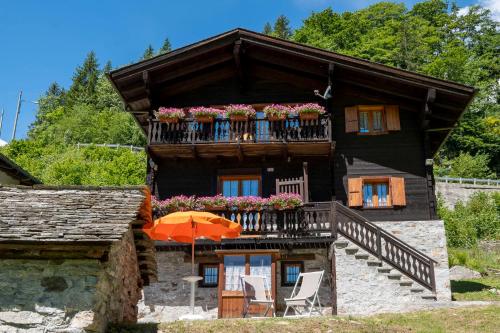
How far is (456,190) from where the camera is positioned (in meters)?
34.1

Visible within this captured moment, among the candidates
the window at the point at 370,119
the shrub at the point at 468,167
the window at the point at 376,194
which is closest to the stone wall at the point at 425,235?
the window at the point at 376,194

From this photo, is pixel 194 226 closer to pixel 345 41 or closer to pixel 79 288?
pixel 79 288

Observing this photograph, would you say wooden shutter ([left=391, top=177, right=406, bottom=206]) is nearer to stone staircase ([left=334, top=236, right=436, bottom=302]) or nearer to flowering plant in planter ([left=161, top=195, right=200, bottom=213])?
stone staircase ([left=334, top=236, right=436, bottom=302])

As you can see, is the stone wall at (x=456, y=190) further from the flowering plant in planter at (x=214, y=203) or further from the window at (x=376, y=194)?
the flowering plant in planter at (x=214, y=203)

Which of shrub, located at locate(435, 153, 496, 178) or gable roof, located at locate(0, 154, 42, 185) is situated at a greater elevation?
shrub, located at locate(435, 153, 496, 178)

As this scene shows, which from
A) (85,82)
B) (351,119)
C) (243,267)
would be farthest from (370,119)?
(85,82)

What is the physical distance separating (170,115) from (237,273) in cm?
553

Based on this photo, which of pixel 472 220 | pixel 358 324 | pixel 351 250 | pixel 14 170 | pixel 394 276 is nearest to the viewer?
pixel 358 324

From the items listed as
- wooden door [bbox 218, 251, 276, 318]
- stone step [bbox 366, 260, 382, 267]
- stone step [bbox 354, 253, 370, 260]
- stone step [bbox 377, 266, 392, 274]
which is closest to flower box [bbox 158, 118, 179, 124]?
wooden door [bbox 218, 251, 276, 318]

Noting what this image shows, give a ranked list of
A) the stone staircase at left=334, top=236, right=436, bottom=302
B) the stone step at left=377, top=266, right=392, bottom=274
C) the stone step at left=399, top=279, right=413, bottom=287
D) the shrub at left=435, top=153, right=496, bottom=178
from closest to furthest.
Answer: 1. the stone staircase at left=334, top=236, right=436, bottom=302
2. the stone step at left=399, top=279, right=413, bottom=287
3. the stone step at left=377, top=266, right=392, bottom=274
4. the shrub at left=435, top=153, right=496, bottom=178

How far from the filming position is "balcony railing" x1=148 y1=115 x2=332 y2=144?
16.4 metres

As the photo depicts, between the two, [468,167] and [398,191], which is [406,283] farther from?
[468,167]

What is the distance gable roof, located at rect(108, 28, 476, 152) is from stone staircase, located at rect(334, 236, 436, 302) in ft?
16.7

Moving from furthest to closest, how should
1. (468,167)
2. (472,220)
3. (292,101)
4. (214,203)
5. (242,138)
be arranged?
(468,167) → (472,220) → (292,101) → (242,138) → (214,203)
